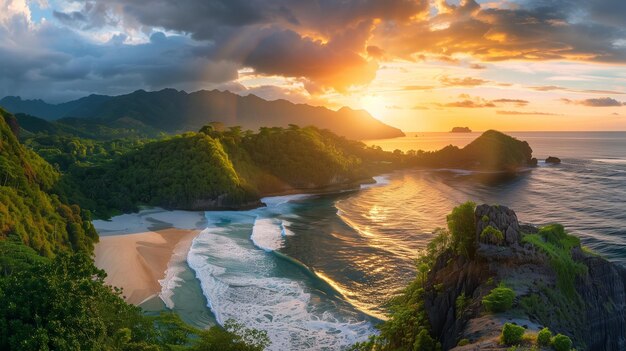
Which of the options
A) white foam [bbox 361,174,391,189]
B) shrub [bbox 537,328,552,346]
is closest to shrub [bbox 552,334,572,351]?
shrub [bbox 537,328,552,346]

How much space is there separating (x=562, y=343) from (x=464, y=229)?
26.2ft

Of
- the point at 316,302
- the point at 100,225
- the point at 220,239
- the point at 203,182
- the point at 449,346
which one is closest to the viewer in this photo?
the point at 449,346

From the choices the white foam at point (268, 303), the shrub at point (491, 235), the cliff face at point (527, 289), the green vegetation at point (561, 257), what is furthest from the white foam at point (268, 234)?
the green vegetation at point (561, 257)

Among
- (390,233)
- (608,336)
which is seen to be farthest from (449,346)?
(390,233)

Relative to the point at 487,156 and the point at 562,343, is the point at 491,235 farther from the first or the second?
the point at 487,156

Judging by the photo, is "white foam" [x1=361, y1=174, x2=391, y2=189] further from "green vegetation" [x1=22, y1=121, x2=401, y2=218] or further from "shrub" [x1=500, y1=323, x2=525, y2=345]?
"shrub" [x1=500, y1=323, x2=525, y2=345]

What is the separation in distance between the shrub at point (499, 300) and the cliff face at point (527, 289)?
0.27 meters

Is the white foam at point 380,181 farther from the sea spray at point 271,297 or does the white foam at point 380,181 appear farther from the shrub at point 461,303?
the shrub at point 461,303

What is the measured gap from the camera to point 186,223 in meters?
69.9

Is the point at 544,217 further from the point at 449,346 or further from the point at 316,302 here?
the point at 449,346

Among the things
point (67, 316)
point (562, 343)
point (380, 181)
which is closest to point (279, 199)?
point (380, 181)

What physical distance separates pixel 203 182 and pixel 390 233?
42666mm

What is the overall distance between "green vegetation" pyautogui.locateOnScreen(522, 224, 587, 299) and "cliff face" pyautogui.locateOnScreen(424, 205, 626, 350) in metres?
0.06

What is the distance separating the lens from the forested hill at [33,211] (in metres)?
38.0
